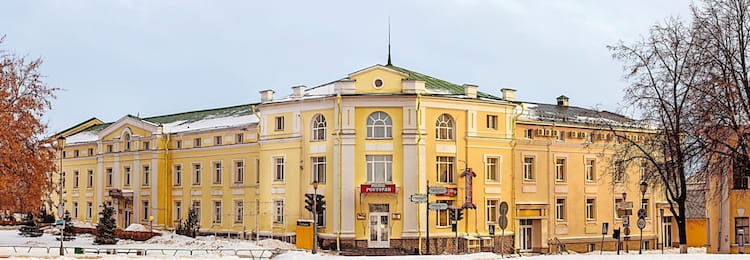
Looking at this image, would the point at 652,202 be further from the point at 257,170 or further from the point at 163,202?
the point at 163,202

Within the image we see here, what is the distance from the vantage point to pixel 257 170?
6169 centimetres

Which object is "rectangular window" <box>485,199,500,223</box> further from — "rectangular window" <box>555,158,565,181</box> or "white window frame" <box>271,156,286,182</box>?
"white window frame" <box>271,156,286,182</box>

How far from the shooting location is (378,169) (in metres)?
54.1

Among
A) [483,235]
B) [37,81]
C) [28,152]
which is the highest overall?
[37,81]

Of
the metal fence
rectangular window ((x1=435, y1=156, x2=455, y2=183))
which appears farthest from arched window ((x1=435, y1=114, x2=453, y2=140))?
the metal fence

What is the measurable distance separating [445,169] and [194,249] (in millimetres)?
13267

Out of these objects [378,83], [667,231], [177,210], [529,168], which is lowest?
[667,231]

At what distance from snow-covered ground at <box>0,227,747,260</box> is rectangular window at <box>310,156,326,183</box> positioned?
3.68 metres

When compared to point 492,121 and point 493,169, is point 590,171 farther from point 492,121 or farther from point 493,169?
point 492,121

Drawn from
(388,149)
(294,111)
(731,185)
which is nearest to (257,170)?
(294,111)

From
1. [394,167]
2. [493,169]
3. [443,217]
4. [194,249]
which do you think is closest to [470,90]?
[493,169]

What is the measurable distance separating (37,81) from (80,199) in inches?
1236

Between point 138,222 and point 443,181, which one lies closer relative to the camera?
point 443,181

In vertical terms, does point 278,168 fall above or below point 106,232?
above
